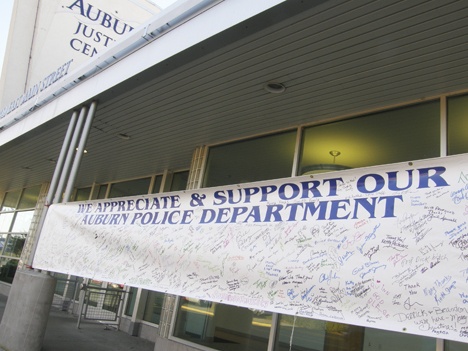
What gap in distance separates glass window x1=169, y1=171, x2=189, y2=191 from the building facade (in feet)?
2.48

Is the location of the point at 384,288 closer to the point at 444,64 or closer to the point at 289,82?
the point at 444,64

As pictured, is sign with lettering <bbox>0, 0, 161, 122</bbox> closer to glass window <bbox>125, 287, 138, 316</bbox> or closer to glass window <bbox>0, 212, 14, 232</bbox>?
glass window <bbox>125, 287, 138, 316</bbox>

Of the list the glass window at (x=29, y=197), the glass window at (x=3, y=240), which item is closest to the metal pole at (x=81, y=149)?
the glass window at (x=29, y=197)

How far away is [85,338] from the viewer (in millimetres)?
7348

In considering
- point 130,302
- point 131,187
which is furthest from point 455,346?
point 131,187

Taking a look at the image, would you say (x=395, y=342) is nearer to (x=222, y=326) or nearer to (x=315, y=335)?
(x=315, y=335)

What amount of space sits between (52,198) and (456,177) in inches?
223

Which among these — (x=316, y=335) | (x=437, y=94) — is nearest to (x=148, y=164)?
(x=316, y=335)

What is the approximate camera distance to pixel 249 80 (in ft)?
16.1

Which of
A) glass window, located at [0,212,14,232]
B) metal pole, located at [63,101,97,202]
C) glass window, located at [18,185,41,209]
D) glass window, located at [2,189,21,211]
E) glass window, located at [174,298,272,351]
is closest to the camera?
glass window, located at [174,298,272,351]

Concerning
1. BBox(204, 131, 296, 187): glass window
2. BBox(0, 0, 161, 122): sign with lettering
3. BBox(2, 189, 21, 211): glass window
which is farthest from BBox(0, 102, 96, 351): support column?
BBox(2, 189, 21, 211): glass window

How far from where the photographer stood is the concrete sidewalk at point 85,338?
6.49m

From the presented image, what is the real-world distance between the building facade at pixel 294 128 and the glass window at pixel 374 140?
2 cm

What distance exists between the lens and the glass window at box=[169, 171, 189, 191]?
9.10 meters
